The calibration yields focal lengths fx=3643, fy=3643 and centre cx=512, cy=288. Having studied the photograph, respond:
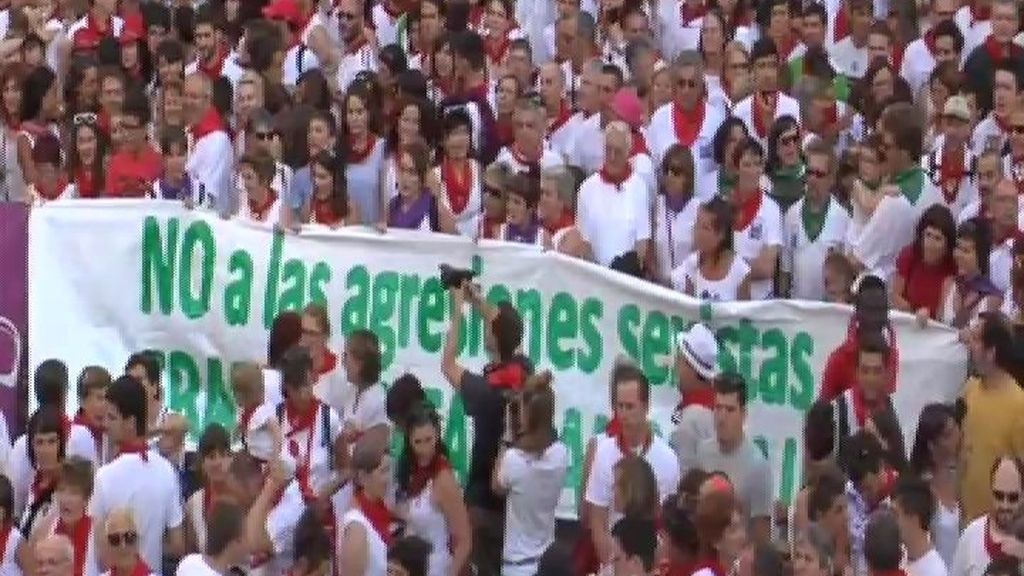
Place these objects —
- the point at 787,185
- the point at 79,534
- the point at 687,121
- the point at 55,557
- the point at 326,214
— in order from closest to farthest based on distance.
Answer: the point at 55,557
the point at 79,534
the point at 326,214
the point at 787,185
the point at 687,121

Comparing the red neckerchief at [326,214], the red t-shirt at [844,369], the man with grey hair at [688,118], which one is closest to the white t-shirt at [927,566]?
the red t-shirt at [844,369]

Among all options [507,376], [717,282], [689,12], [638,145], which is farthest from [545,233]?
[689,12]

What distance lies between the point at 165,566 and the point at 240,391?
77 cm

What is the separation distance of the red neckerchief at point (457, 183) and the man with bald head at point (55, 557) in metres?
4.02

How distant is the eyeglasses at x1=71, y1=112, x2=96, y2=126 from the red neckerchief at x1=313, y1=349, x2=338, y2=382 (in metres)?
2.81

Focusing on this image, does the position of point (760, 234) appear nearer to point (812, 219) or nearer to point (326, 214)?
point (812, 219)

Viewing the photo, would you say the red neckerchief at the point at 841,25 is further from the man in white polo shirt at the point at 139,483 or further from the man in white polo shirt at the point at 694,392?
the man in white polo shirt at the point at 139,483

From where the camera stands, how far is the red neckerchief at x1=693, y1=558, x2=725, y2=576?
12914 millimetres

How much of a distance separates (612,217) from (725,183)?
34.7 inches

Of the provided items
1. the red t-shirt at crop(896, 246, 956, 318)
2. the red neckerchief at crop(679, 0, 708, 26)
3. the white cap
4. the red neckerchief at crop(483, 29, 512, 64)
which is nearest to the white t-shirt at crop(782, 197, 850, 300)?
the red t-shirt at crop(896, 246, 956, 318)

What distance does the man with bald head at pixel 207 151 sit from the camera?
17.1 m

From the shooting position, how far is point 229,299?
52.9 ft

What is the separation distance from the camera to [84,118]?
58.1 feet

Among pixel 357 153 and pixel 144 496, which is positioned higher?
pixel 357 153
